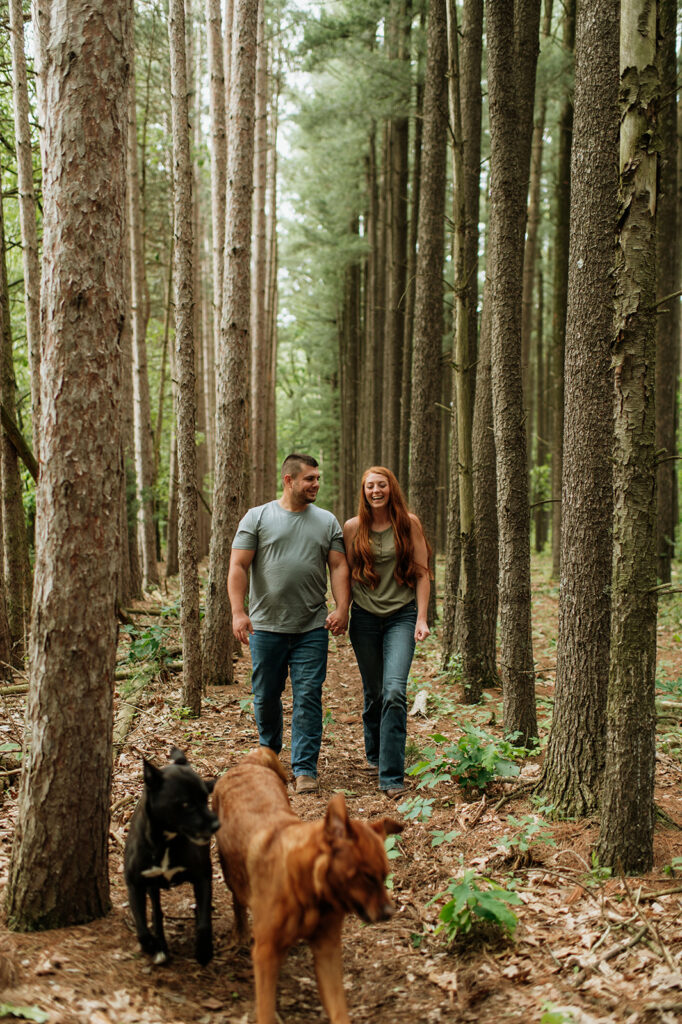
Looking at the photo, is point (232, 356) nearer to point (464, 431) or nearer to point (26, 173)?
point (464, 431)

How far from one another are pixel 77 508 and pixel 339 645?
992cm

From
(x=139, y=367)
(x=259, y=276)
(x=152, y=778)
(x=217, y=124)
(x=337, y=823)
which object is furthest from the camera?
(x=259, y=276)

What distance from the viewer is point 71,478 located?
367 cm

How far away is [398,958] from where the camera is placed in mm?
3775

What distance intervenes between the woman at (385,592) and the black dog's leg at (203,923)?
2524mm

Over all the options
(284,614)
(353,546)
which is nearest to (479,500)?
(353,546)

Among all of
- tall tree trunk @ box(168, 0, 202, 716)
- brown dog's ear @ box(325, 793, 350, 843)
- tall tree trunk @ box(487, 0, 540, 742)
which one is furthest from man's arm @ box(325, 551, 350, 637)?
brown dog's ear @ box(325, 793, 350, 843)

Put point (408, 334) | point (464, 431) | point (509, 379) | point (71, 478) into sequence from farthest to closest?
point (408, 334) → point (464, 431) → point (509, 379) → point (71, 478)

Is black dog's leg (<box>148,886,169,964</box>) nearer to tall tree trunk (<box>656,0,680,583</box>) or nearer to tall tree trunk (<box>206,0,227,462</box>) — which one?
tall tree trunk (<box>206,0,227,462</box>)

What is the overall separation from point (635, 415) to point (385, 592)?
2.68m

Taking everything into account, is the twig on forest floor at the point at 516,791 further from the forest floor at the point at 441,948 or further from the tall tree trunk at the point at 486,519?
the tall tree trunk at the point at 486,519

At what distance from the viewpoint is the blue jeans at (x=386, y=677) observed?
Answer: 19.1 feet

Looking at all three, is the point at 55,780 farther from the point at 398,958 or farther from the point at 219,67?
the point at 219,67

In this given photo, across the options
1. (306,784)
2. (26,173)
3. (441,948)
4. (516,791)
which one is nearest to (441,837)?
(441,948)
